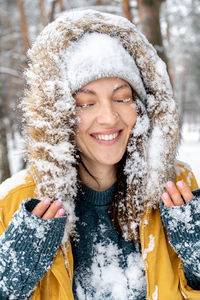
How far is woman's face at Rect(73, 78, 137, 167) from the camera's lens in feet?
4.95

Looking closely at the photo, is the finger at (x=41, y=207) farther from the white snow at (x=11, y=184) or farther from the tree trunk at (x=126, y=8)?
the tree trunk at (x=126, y=8)

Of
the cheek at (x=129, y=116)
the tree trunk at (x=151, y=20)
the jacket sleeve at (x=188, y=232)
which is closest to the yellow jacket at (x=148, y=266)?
the jacket sleeve at (x=188, y=232)

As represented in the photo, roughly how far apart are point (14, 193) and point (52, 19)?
1.33 meters

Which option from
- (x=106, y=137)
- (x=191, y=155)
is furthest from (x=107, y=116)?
(x=191, y=155)

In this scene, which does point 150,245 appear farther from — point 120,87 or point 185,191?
point 120,87

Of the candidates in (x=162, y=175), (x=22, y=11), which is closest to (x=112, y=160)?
(x=162, y=175)

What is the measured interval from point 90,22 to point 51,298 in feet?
5.03

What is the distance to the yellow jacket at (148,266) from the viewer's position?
4.58 ft

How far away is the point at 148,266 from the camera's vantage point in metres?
1.50

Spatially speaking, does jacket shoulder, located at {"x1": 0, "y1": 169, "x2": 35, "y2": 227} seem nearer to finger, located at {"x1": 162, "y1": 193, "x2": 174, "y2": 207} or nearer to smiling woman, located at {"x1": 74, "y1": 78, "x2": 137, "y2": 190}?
smiling woman, located at {"x1": 74, "y1": 78, "x2": 137, "y2": 190}

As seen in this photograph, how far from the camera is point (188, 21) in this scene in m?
13.8

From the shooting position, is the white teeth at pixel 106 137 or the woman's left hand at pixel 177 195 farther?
the white teeth at pixel 106 137

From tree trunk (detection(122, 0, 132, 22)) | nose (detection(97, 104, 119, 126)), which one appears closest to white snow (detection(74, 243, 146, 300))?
nose (detection(97, 104, 119, 126))

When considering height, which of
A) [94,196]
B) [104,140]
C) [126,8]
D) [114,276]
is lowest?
[114,276]
